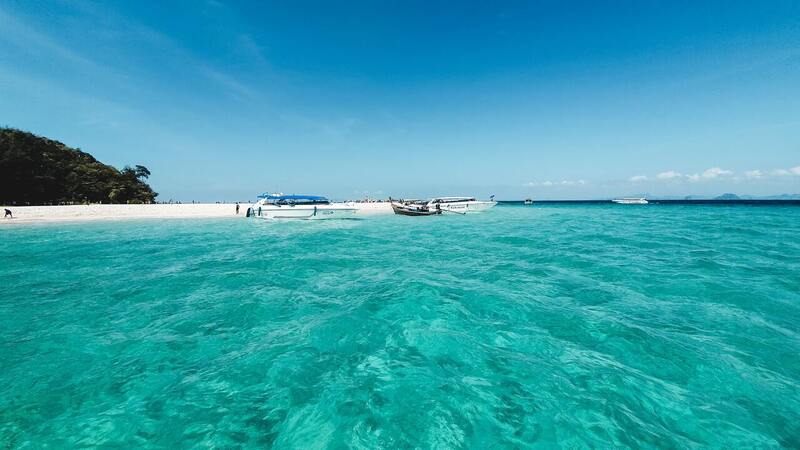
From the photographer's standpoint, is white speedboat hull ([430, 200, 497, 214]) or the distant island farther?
white speedboat hull ([430, 200, 497, 214])

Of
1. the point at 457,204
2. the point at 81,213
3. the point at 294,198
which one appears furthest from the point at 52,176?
the point at 457,204

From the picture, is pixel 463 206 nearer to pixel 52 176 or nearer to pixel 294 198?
pixel 294 198

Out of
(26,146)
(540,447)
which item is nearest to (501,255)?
(540,447)

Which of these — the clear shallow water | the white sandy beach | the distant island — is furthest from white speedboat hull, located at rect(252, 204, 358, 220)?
the distant island

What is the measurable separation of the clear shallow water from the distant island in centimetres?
5801

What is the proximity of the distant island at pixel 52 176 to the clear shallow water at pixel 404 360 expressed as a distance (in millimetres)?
58011

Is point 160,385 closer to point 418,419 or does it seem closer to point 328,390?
point 328,390

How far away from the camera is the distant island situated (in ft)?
153

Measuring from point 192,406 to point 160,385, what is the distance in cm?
107

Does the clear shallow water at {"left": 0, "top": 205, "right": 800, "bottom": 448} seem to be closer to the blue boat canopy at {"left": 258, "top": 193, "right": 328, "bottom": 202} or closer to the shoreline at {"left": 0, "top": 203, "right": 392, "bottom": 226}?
the blue boat canopy at {"left": 258, "top": 193, "right": 328, "bottom": 202}

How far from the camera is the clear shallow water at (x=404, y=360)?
3994 mm

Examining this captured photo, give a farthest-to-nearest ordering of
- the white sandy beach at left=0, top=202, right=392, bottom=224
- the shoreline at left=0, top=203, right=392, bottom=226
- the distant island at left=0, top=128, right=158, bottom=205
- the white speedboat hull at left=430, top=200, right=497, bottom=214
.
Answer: the white speedboat hull at left=430, top=200, right=497, bottom=214 → the distant island at left=0, top=128, right=158, bottom=205 → the white sandy beach at left=0, top=202, right=392, bottom=224 → the shoreline at left=0, top=203, right=392, bottom=226

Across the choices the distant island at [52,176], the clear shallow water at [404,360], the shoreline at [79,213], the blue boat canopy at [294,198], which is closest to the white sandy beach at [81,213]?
the shoreline at [79,213]

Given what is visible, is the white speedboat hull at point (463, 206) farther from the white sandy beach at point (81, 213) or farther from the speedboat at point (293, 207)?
the white sandy beach at point (81, 213)
